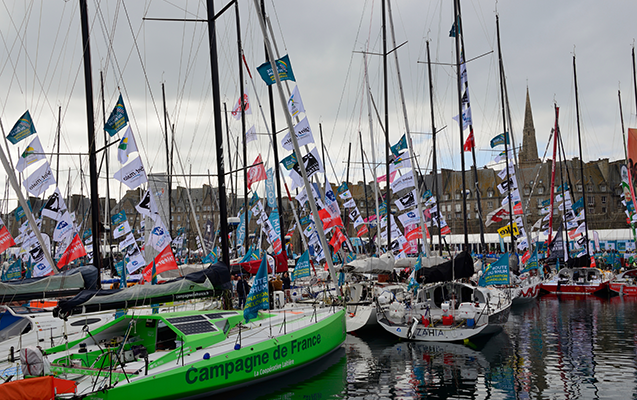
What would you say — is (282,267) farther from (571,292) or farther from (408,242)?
(571,292)

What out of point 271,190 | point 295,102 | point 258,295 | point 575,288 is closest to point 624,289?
point 575,288

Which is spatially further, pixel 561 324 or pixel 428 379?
pixel 561 324

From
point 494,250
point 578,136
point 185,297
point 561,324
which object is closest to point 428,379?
point 185,297

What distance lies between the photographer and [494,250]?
75.1m

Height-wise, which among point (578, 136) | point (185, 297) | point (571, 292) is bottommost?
point (571, 292)

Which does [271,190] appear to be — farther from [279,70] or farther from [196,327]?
[196,327]

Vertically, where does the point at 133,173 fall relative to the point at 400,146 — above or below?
below

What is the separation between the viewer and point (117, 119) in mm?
16891

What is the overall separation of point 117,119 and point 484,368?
44.1 feet

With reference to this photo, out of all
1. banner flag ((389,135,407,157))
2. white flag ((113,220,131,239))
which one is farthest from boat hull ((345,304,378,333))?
white flag ((113,220,131,239))

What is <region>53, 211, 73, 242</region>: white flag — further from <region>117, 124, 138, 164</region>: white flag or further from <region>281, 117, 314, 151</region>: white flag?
<region>281, 117, 314, 151</region>: white flag

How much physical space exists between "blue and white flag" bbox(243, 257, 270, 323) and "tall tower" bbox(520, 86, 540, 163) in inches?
4185

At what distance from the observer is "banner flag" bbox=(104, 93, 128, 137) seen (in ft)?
55.1

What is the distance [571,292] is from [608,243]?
23720mm
